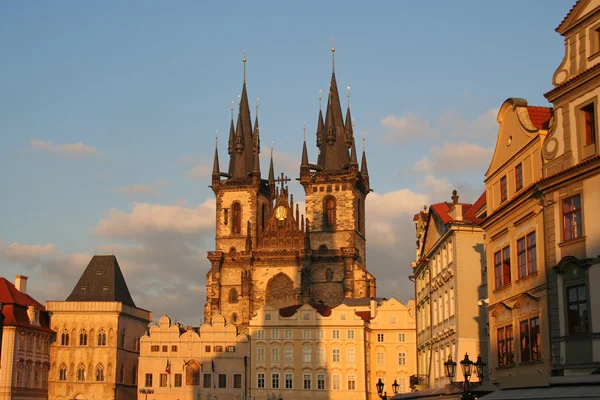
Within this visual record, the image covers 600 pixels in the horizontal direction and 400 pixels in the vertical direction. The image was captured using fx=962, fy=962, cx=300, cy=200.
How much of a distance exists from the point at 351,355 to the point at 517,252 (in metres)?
57.4

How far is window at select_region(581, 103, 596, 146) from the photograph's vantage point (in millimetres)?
26509

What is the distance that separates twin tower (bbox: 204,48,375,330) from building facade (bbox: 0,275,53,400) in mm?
18792

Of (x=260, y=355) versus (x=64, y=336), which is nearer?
(x=260, y=355)

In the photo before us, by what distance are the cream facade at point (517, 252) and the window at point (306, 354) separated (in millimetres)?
54082

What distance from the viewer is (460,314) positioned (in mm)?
41844

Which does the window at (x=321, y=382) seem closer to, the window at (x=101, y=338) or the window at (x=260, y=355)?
the window at (x=260, y=355)

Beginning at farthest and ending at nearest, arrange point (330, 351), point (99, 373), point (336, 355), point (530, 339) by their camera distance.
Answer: point (99, 373) < point (330, 351) < point (336, 355) < point (530, 339)

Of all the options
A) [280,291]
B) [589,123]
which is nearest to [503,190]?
[589,123]

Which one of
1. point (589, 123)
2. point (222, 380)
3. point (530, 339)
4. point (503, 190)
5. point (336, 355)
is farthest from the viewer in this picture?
point (222, 380)

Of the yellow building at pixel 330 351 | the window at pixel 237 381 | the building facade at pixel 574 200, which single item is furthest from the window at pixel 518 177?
the window at pixel 237 381

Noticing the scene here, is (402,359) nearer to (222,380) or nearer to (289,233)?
(222,380)

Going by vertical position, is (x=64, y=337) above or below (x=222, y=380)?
above

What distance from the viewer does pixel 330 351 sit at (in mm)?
87688

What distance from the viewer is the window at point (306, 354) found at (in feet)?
287
